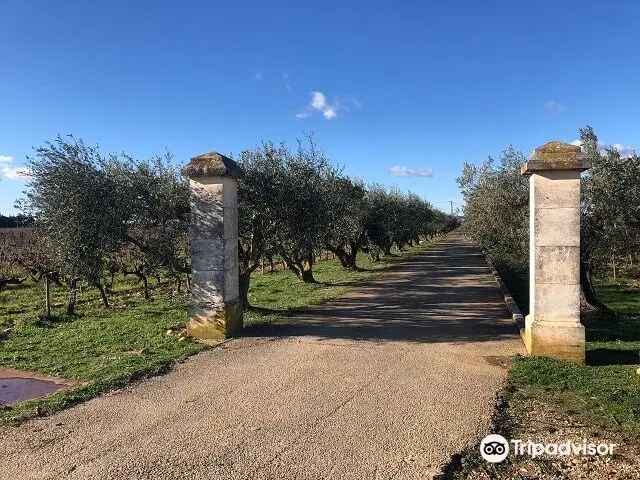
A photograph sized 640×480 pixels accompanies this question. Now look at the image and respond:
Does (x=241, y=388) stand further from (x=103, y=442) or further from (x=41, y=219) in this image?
(x=41, y=219)

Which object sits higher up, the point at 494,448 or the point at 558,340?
the point at 558,340

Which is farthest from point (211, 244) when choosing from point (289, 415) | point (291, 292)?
point (291, 292)

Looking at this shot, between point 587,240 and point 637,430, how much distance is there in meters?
8.52

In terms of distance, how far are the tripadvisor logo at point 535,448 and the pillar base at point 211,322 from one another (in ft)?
17.5

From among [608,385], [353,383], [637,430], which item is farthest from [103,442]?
[608,385]

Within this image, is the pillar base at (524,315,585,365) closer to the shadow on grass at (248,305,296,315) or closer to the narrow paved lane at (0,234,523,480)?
the narrow paved lane at (0,234,523,480)

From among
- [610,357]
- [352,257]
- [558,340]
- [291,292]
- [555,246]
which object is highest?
[555,246]

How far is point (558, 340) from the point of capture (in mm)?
7141

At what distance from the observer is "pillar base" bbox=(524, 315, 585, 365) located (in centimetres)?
706

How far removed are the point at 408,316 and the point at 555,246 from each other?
4.44m

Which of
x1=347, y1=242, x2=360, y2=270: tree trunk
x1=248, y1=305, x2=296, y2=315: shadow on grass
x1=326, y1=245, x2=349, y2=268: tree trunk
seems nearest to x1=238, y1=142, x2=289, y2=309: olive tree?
x1=248, y1=305, x2=296, y2=315: shadow on grass

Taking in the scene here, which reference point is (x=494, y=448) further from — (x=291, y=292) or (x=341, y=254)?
(x=341, y=254)

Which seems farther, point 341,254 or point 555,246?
point 341,254

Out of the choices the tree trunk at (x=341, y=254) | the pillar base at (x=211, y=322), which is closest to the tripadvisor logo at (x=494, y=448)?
the pillar base at (x=211, y=322)
